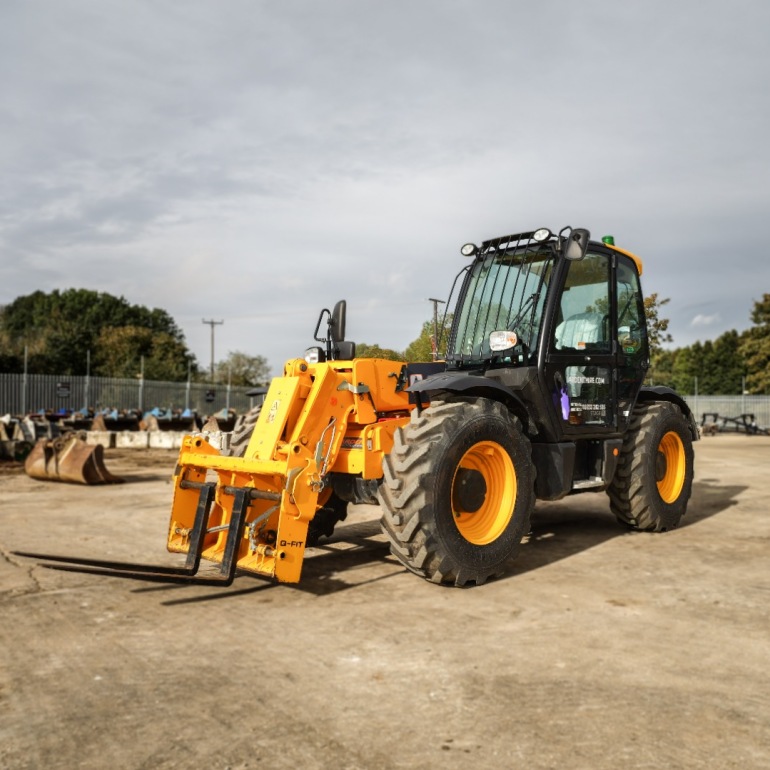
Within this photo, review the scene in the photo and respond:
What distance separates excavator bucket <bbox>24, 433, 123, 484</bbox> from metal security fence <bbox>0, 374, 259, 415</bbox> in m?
14.8

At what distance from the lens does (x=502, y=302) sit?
671 cm

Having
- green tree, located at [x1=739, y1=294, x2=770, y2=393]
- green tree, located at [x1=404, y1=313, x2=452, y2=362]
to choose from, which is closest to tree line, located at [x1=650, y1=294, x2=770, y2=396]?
green tree, located at [x1=739, y1=294, x2=770, y2=393]

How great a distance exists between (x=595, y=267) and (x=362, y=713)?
15.8ft

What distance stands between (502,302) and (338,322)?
1.46 metres

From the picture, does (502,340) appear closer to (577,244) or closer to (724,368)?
(577,244)

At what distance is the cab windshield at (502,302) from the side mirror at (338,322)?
1.09m

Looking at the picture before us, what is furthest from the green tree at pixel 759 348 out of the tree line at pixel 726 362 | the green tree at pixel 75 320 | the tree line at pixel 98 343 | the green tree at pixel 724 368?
the green tree at pixel 75 320

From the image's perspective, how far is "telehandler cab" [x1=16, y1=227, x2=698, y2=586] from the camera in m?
5.09

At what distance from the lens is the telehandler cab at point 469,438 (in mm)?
5086

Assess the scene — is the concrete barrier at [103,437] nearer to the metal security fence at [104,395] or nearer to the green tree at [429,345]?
the metal security fence at [104,395]

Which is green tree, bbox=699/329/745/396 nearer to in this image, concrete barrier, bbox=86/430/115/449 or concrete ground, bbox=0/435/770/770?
concrete barrier, bbox=86/430/115/449

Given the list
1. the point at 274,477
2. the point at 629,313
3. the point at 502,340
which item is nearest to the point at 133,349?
the point at 629,313

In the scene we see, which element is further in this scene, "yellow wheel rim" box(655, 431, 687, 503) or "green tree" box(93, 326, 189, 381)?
"green tree" box(93, 326, 189, 381)

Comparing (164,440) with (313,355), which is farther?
(164,440)
